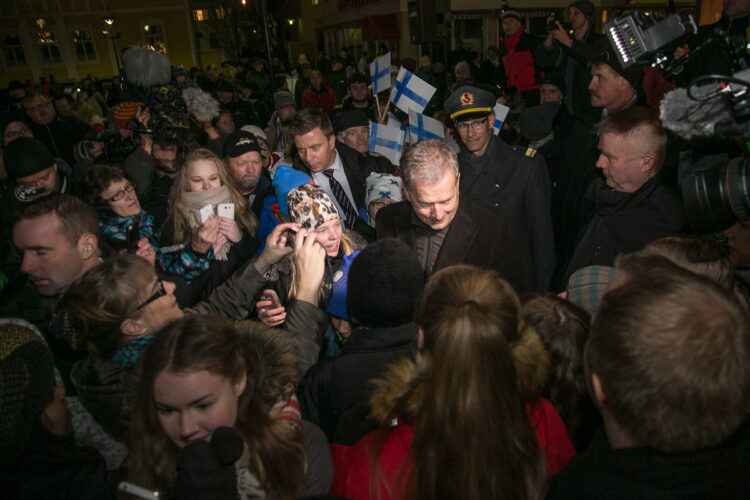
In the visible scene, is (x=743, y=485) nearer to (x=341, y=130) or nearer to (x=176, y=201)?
(x=176, y=201)

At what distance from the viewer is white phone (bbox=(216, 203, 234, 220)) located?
3.20m

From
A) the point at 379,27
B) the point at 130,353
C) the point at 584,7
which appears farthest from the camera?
the point at 379,27

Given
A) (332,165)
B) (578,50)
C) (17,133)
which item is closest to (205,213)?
(332,165)

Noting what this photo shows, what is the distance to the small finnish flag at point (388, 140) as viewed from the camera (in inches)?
190

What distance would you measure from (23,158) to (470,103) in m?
3.52

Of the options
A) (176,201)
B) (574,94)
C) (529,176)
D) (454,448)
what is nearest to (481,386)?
(454,448)

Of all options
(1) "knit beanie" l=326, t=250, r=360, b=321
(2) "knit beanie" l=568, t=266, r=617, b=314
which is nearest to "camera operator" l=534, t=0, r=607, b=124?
(2) "knit beanie" l=568, t=266, r=617, b=314

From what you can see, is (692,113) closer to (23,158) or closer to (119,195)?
(119,195)

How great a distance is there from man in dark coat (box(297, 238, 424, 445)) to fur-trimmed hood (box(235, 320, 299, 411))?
0.41 ft

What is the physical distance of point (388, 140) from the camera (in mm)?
4852

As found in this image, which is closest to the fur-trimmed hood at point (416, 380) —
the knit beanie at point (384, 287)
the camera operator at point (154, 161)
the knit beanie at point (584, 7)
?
the knit beanie at point (384, 287)

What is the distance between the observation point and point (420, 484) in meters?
1.22

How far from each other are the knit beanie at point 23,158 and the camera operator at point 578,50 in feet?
15.2

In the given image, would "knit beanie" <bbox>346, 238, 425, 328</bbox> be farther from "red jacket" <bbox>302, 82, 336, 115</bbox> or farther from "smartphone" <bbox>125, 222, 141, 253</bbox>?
"red jacket" <bbox>302, 82, 336, 115</bbox>
